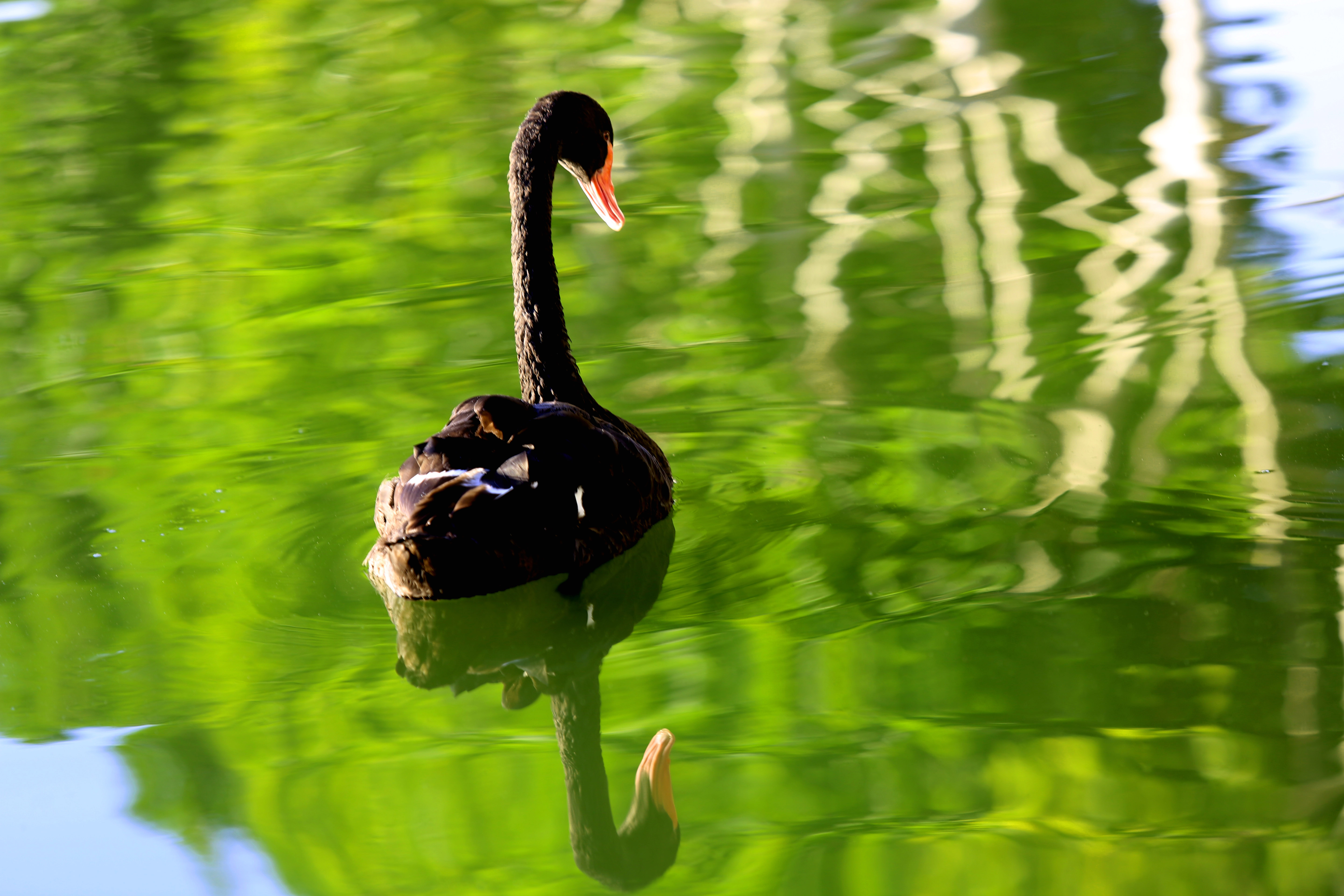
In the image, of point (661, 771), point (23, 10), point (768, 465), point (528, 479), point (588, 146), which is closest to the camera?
point (661, 771)

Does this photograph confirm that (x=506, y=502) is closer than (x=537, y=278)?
Yes

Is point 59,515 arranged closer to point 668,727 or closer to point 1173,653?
point 668,727

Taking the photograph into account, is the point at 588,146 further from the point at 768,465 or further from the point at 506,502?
the point at 506,502

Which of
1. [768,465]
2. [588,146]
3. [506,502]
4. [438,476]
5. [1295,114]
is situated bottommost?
[1295,114]

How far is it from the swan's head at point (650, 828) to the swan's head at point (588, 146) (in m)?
1.92

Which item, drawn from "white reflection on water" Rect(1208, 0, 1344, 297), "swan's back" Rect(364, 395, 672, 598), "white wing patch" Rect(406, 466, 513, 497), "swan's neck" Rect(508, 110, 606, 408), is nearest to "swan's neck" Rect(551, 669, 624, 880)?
"swan's back" Rect(364, 395, 672, 598)

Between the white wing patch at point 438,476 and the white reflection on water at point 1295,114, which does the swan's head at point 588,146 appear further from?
the white reflection on water at point 1295,114

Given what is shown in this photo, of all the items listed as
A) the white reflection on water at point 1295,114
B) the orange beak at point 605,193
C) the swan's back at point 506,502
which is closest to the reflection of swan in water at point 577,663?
the swan's back at point 506,502

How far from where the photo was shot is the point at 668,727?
315cm

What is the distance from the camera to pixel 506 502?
11.4ft

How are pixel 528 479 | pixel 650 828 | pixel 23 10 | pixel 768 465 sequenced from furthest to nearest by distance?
pixel 23 10
pixel 768 465
pixel 528 479
pixel 650 828

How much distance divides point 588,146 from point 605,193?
0.16 m

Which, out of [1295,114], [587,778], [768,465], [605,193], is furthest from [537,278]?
[1295,114]

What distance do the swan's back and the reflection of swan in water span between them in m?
0.10
